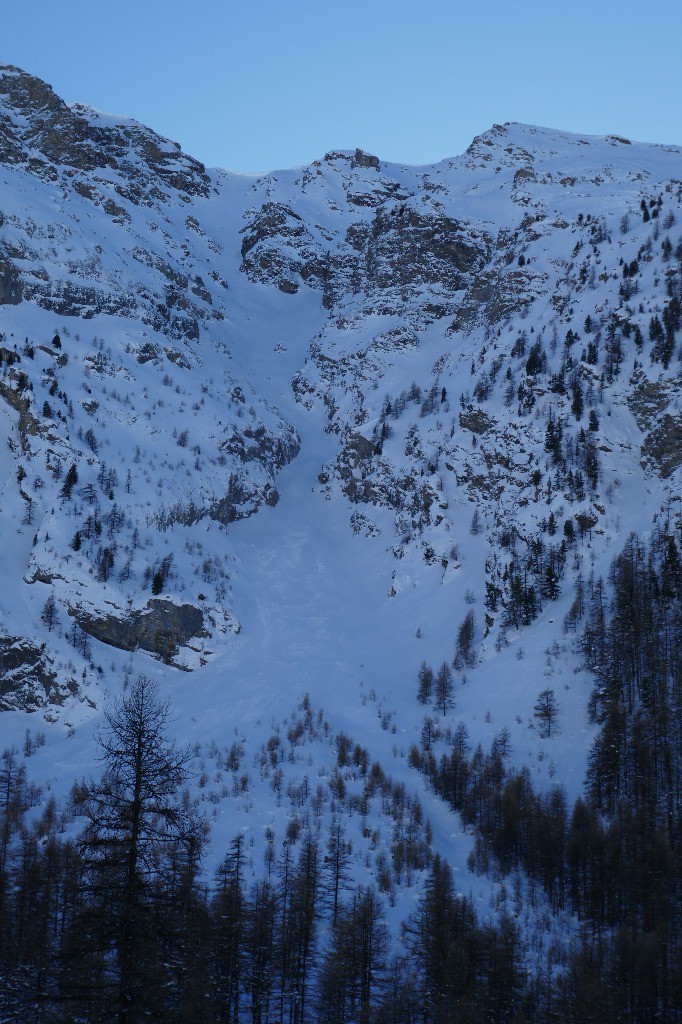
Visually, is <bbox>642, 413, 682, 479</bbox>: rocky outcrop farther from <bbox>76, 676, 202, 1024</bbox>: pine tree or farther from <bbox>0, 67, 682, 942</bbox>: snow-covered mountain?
<bbox>76, 676, 202, 1024</bbox>: pine tree

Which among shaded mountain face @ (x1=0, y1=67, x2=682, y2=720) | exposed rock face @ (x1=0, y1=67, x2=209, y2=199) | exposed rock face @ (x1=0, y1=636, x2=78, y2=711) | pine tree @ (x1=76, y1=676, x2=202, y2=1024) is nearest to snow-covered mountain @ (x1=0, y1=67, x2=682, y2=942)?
exposed rock face @ (x1=0, y1=636, x2=78, y2=711)

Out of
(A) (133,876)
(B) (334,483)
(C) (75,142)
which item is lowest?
(A) (133,876)

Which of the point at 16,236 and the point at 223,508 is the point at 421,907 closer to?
the point at 223,508

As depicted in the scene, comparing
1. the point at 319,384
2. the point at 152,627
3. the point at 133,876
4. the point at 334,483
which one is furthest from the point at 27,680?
the point at 319,384

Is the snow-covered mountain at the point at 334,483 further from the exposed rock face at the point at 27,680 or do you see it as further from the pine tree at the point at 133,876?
the pine tree at the point at 133,876

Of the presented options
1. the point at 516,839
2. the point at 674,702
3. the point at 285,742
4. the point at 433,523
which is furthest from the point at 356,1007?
the point at 433,523

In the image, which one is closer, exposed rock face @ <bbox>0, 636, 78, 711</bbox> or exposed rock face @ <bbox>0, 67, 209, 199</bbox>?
exposed rock face @ <bbox>0, 636, 78, 711</bbox>

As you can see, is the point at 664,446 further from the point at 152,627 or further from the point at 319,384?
the point at 319,384
